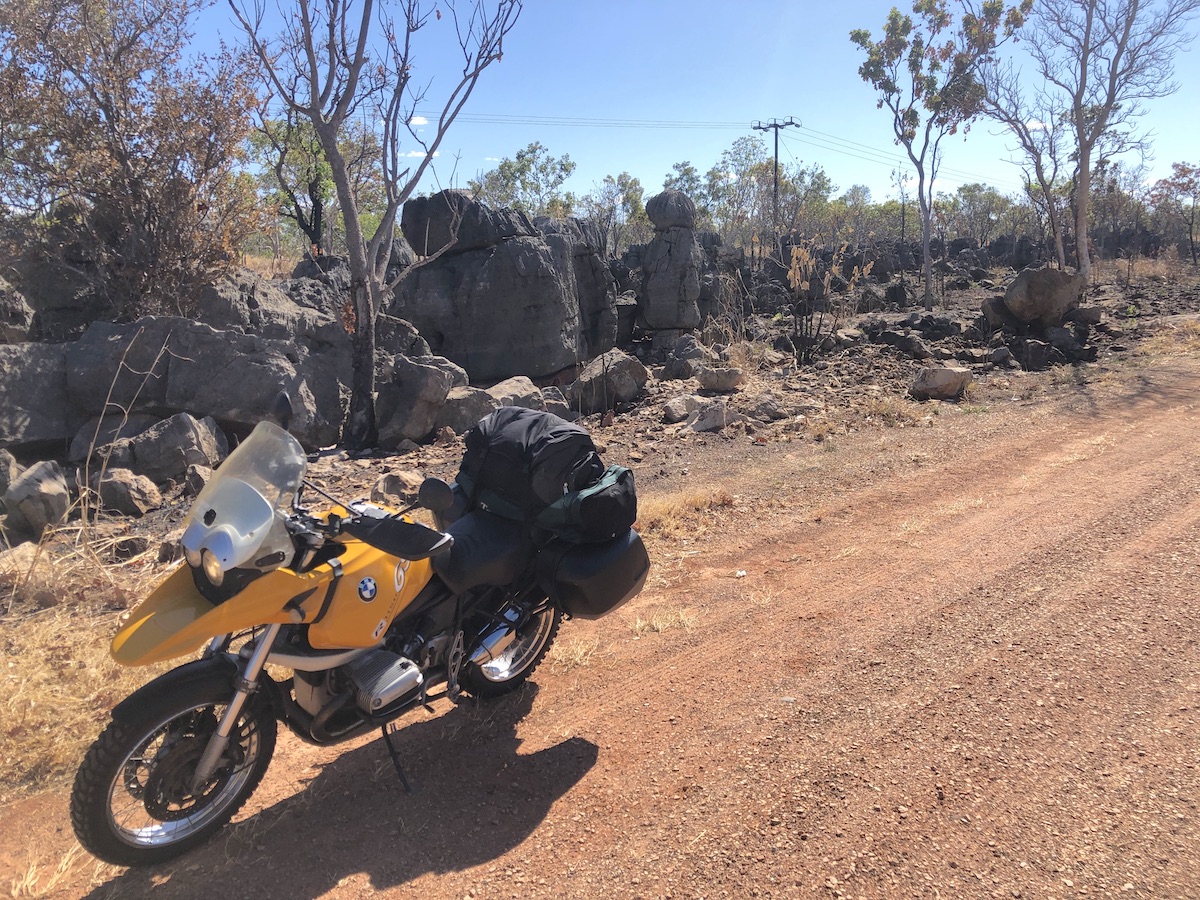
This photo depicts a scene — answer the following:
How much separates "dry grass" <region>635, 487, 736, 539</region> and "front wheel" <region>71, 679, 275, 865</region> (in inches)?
137

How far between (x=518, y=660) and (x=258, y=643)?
132cm

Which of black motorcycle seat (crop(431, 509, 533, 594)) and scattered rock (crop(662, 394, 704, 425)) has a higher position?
black motorcycle seat (crop(431, 509, 533, 594))

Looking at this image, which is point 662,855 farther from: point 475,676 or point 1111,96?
point 1111,96

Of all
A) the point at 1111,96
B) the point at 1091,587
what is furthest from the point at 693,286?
the point at 1091,587

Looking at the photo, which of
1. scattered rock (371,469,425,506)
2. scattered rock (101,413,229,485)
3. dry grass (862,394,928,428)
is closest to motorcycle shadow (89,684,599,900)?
scattered rock (371,469,425,506)

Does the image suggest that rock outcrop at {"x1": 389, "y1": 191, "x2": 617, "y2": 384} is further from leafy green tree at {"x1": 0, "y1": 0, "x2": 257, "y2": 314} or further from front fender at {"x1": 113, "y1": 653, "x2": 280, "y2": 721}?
front fender at {"x1": 113, "y1": 653, "x2": 280, "y2": 721}

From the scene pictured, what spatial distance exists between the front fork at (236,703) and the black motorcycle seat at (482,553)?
2.17 ft

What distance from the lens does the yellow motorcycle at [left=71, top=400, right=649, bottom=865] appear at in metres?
2.41

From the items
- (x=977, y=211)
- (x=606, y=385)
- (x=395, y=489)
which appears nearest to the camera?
(x=395, y=489)

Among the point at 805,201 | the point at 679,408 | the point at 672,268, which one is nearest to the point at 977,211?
the point at 805,201

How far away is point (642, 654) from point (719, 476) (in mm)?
3757

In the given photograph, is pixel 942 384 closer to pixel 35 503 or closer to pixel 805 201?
pixel 35 503

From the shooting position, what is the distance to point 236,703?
2.57 m

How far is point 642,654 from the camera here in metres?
3.96
